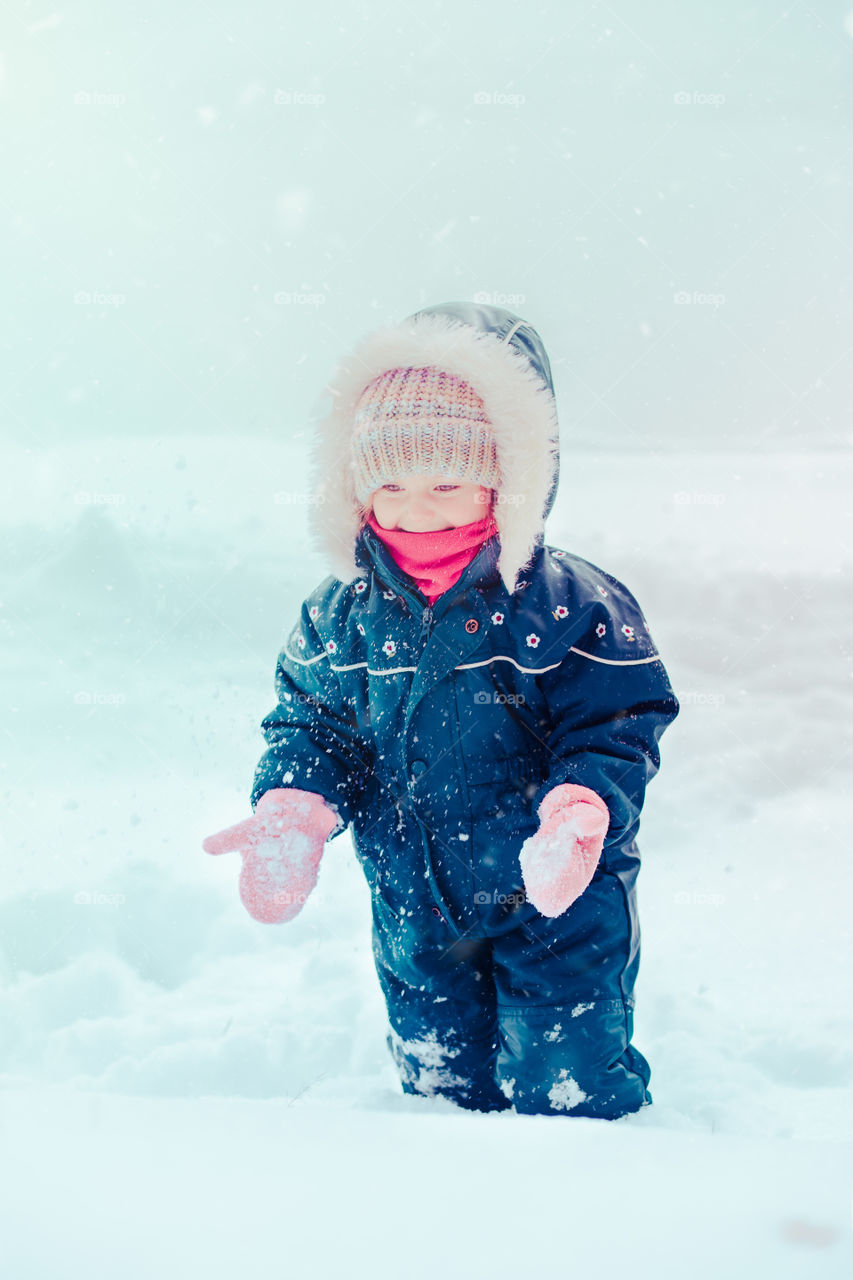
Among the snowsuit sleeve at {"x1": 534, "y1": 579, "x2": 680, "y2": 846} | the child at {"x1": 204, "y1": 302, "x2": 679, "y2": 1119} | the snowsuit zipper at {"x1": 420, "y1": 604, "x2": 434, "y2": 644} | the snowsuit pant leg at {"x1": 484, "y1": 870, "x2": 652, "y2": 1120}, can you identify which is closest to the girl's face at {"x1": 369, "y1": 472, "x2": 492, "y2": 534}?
the child at {"x1": 204, "y1": 302, "x2": 679, "y2": 1119}

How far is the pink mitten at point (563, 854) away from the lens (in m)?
1.16

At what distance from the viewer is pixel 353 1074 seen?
6.98 feet

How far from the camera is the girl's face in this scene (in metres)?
1.36

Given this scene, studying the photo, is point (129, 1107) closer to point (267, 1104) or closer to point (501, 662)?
point (267, 1104)

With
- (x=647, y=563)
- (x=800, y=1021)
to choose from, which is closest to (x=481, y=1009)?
(x=800, y=1021)

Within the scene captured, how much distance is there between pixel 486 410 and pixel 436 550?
228 millimetres

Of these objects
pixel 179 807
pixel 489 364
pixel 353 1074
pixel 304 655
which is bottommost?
pixel 353 1074

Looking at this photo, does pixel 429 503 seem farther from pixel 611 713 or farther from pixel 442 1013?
pixel 442 1013

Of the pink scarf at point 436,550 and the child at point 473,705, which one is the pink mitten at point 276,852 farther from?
the pink scarf at point 436,550

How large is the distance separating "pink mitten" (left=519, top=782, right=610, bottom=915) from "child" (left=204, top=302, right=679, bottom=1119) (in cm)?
9

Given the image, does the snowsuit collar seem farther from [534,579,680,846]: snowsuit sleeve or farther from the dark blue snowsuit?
[534,579,680,846]: snowsuit sleeve

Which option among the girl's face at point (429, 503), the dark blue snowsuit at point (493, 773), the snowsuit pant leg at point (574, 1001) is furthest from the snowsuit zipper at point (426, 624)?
the snowsuit pant leg at point (574, 1001)

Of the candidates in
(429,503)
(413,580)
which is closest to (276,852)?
(413,580)

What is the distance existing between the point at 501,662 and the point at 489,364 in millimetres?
457
